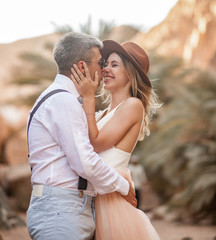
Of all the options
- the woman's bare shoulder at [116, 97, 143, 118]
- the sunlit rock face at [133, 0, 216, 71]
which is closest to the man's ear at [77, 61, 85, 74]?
the woman's bare shoulder at [116, 97, 143, 118]

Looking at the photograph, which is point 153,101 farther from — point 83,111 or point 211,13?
point 211,13

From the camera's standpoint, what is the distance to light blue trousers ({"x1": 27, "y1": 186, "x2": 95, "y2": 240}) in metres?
2.29

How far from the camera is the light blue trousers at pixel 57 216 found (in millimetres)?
2293

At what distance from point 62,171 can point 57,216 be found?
0.83 ft

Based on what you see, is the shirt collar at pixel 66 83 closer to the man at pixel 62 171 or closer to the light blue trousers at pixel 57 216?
the man at pixel 62 171

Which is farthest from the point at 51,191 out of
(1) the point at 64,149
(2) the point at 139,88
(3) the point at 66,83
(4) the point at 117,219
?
(2) the point at 139,88

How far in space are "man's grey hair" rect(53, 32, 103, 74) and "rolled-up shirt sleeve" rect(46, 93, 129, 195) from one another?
0.91ft

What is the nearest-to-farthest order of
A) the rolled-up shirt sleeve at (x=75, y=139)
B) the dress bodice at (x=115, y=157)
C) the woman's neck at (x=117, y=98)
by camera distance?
1. the rolled-up shirt sleeve at (x=75, y=139)
2. the dress bodice at (x=115, y=157)
3. the woman's neck at (x=117, y=98)

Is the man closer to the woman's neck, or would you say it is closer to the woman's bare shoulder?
the woman's bare shoulder

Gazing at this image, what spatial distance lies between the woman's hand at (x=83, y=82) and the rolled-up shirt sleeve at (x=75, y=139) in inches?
7.8

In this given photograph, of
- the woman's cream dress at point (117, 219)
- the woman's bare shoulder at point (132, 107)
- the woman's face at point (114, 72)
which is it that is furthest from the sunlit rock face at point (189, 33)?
the woman's cream dress at point (117, 219)

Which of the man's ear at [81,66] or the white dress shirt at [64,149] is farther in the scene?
the man's ear at [81,66]

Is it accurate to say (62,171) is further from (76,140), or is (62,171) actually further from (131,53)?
(131,53)

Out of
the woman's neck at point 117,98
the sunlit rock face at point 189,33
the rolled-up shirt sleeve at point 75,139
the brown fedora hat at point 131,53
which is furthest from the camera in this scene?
the sunlit rock face at point 189,33
